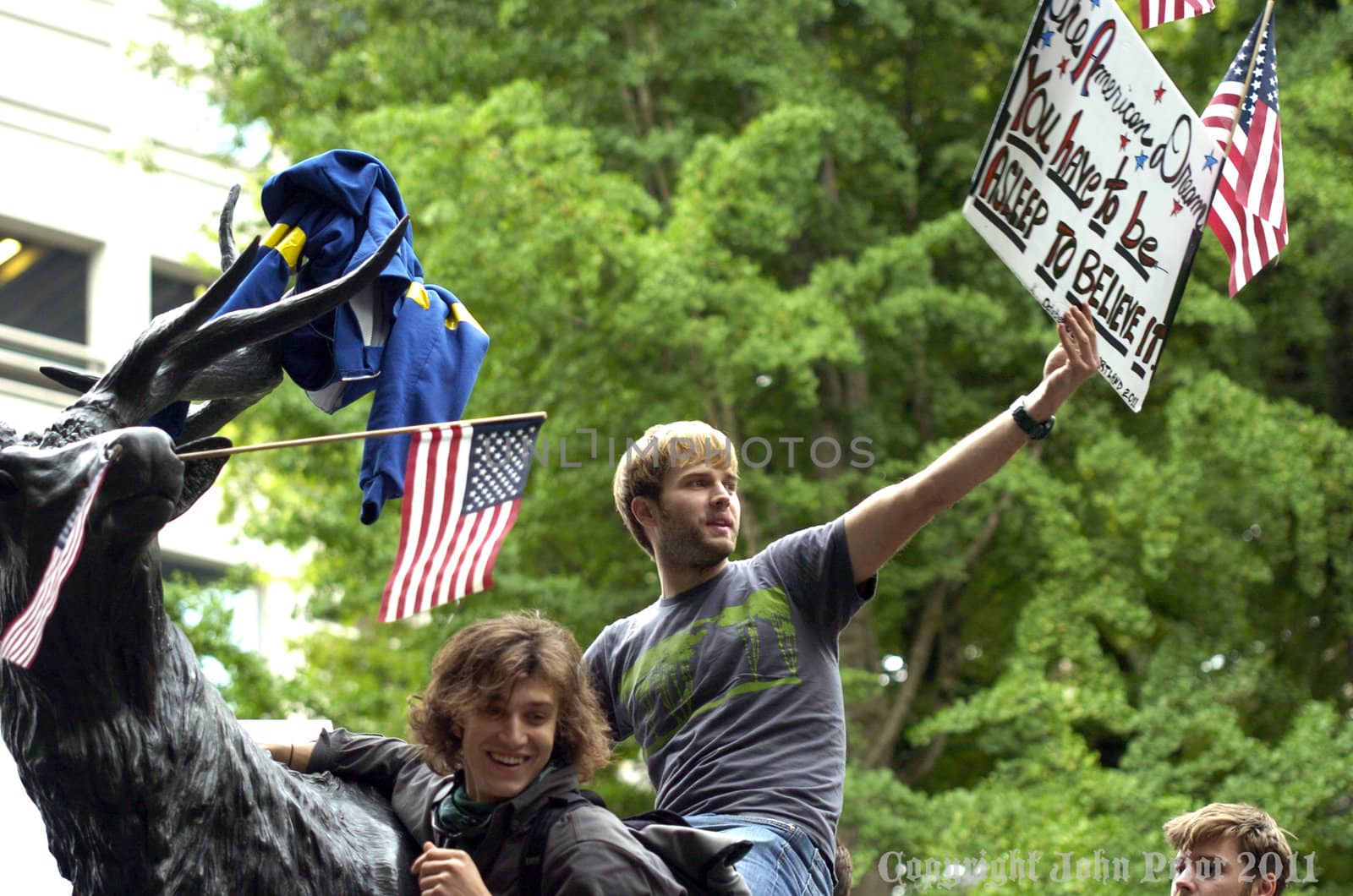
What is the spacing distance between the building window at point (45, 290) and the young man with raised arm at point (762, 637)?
1679 cm

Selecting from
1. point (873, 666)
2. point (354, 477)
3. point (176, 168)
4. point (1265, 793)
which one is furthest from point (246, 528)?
point (176, 168)

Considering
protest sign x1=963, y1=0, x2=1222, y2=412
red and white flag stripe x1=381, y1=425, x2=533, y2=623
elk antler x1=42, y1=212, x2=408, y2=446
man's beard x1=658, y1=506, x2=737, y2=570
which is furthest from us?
protest sign x1=963, y1=0, x2=1222, y2=412

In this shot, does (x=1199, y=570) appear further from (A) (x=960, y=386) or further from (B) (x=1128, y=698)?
(A) (x=960, y=386)

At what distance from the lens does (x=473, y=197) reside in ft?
37.4

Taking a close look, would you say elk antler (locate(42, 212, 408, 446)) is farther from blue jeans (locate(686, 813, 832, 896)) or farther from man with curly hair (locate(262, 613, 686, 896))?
blue jeans (locate(686, 813, 832, 896))

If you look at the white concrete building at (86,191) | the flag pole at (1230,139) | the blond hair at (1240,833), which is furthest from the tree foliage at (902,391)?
the white concrete building at (86,191)

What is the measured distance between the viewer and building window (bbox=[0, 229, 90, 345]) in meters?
19.2

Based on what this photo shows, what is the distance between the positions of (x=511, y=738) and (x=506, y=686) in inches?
3.5

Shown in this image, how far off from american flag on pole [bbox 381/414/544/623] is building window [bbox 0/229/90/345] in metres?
16.8

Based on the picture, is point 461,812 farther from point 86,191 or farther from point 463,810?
point 86,191

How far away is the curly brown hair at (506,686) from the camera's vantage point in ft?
9.77

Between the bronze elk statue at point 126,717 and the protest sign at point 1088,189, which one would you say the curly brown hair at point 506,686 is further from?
the protest sign at point 1088,189

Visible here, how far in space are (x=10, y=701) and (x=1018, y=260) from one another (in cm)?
238

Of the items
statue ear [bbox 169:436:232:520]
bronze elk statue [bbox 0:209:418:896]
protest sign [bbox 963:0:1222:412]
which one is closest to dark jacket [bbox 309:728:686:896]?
bronze elk statue [bbox 0:209:418:896]
